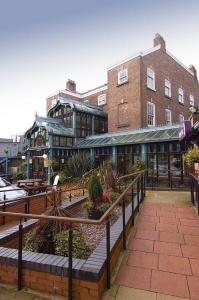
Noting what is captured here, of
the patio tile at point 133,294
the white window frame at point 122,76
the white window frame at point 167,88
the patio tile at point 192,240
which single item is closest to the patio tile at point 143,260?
the patio tile at point 133,294

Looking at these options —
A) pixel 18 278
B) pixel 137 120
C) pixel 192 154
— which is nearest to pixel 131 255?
pixel 18 278

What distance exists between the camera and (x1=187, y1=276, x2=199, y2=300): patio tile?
257 cm

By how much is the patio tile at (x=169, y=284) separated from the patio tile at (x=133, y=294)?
0.46 feet

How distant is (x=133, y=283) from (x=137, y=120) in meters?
15.5

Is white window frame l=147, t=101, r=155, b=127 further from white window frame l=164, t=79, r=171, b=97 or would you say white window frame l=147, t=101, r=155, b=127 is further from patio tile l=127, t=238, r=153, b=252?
patio tile l=127, t=238, r=153, b=252

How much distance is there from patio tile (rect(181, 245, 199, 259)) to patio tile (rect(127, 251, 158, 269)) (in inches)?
20.7

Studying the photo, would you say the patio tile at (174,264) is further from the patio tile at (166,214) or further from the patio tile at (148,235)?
the patio tile at (166,214)

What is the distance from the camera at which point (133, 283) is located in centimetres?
282

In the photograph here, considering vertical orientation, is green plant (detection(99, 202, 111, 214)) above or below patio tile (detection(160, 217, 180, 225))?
above

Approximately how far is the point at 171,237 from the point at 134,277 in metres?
1.72

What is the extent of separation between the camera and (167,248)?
3879 mm

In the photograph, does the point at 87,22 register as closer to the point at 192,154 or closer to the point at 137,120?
the point at 192,154

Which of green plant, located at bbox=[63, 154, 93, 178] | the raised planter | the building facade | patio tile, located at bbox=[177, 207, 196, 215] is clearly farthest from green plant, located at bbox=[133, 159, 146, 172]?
the raised planter

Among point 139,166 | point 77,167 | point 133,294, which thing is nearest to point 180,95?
point 139,166
